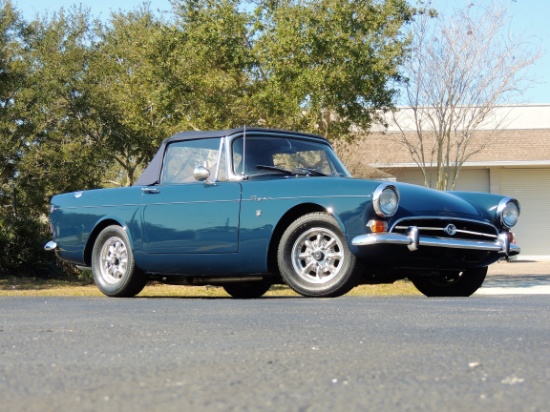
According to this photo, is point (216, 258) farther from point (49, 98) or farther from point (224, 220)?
point (49, 98)

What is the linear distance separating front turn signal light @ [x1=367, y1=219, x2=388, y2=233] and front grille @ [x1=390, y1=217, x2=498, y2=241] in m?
0.08

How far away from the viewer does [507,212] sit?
30.2ft

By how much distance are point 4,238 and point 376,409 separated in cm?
1925

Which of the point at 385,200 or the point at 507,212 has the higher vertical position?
the point at 385,200

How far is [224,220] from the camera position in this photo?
28.9ft

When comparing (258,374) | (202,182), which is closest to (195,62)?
(202,182)

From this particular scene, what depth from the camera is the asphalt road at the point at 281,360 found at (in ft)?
11.0

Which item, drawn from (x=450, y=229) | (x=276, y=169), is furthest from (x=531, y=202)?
(x=450, y=229)

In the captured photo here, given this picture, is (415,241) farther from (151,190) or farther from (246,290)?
(246,290)

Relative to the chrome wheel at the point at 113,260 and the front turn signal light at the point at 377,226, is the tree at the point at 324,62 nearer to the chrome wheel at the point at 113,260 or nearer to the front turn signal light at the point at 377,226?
the chrome wheel at the point at 113,260

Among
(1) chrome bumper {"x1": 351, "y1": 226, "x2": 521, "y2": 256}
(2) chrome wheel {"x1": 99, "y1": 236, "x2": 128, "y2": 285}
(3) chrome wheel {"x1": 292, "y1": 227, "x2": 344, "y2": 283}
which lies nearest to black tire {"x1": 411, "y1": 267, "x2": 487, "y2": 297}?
(1) chrome bumper {"x1": 351, "y1": 226, "x2": 521, "y2": 256}

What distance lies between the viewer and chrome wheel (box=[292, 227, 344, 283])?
818cm

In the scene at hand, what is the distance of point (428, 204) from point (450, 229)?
295 millimetres

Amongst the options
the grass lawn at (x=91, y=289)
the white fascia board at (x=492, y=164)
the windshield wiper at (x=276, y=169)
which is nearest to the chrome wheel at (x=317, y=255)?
the windshield wiper at (x=276, y=169)
